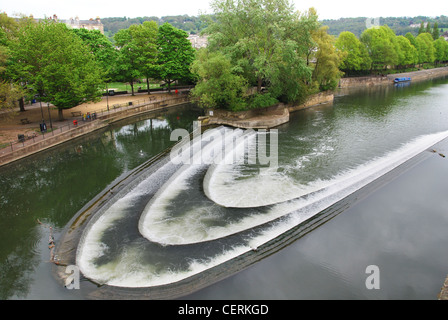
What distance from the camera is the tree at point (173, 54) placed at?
177 feet

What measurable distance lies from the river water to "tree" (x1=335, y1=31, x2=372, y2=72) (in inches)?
1948

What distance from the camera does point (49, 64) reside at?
35.7 metres

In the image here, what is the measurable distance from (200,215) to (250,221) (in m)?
2.87

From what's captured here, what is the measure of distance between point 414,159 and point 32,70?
3912 centimetres

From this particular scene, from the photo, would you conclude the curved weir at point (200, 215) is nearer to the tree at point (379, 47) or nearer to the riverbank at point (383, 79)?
the riverbank at point (383, 79)

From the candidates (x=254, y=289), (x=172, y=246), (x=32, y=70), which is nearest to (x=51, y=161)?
(x=32, y=70)

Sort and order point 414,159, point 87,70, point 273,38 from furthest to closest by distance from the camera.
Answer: point 273,38 → point 87,70 → point 414,159

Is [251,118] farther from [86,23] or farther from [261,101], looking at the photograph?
[86,23]

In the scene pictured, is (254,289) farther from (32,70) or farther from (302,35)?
(302,35)

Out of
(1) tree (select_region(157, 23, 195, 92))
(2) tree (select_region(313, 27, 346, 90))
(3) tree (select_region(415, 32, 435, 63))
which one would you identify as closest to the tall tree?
(1) tree (select_region(157, 23, 195, 92))

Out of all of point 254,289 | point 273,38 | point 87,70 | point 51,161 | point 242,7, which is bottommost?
point 254,289

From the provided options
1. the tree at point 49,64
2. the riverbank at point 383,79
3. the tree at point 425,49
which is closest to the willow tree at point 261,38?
the tree at point 49,64

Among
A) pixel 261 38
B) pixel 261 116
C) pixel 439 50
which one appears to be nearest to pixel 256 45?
pixel 261 38

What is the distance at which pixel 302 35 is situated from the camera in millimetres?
43031
